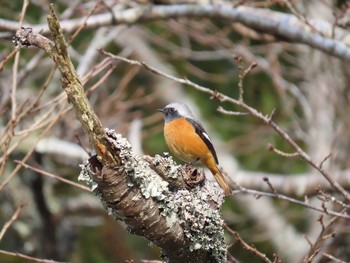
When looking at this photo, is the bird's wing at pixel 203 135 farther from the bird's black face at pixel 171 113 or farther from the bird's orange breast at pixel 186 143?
the bird's black face at pixel 171 113

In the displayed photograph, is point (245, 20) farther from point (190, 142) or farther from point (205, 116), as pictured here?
point (205, 116)

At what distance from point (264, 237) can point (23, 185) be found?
3.33 m

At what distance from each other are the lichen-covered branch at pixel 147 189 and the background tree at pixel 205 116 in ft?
7.20

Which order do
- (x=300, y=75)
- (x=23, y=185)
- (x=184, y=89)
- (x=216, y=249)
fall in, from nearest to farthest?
(x=216, y=249) → (x=23, y=185) → (x=300, y=75) → (x=184, y=89)

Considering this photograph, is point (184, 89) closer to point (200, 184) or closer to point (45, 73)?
point (45, 73)

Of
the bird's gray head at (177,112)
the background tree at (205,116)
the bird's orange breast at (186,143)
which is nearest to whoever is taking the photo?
the bird's orange breast at (186,143)

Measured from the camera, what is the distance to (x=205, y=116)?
426 inches

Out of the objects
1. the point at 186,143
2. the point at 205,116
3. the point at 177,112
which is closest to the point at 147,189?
the point at 186,143

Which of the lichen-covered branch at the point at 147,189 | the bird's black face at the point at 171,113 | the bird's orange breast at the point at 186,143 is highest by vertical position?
the bird's black face at the point at 171,113

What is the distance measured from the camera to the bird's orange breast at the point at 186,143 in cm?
595

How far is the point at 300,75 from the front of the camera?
10.4 meters

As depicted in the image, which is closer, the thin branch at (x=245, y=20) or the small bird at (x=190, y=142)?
the thin branch at (x=245, y=20)

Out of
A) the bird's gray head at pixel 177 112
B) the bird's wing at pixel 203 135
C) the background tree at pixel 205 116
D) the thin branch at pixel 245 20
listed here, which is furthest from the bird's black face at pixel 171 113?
the thin branch at pixel 245 20

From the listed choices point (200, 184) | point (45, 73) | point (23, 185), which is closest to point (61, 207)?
point (23, 185)
